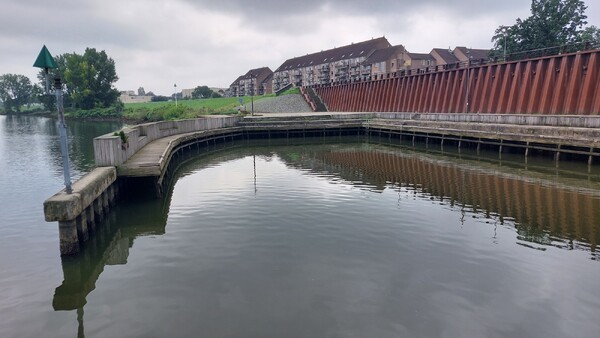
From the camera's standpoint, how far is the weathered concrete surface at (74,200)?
1030cm

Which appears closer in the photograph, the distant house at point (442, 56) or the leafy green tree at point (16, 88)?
the distant house at point (442, 56)

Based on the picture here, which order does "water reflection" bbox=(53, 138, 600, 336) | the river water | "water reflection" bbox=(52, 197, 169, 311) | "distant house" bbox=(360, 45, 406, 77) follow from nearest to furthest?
the river water → "water reflection" bbox=(52, 197, 169, 311) → "water reflection" bbox=(53, 138, 600, 336) → "distant house" bbox=(360, 45, 406, 77)

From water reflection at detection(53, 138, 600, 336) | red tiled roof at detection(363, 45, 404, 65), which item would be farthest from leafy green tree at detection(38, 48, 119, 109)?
water reflection at detection(53, 138, 600, 336)

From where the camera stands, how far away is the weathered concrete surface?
10.3m

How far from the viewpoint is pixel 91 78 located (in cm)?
11569

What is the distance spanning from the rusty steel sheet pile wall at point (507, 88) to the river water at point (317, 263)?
15.4 meters

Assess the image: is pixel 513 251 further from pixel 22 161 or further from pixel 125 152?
pixel 22 161

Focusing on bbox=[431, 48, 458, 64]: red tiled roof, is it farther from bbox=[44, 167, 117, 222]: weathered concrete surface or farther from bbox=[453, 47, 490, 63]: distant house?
bbox=[44, 167, 117, 222]: weathered concrete surface

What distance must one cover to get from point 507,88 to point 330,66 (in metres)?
101

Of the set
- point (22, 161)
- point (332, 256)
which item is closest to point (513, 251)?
point (332, 256)

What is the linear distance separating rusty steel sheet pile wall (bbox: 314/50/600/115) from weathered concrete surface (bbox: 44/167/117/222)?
33.6 m

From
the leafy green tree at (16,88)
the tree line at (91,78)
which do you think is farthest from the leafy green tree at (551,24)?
the leafy green tree at (16,88)

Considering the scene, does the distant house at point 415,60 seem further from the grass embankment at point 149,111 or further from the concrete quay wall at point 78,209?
the concrete quay wall at point 78,209

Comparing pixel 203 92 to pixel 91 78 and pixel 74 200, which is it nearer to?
pixel 91 78
